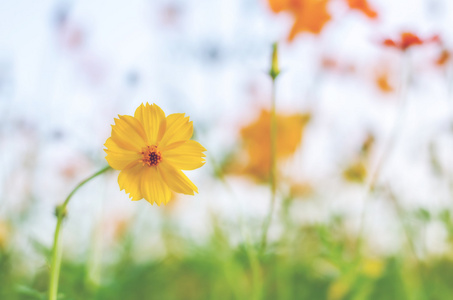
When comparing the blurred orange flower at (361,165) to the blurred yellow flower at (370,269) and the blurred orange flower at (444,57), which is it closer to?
the blurred yellow flower at (370,269)

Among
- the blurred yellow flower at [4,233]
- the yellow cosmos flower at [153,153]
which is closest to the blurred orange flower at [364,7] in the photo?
the yellow cosmos flower at [153,153]

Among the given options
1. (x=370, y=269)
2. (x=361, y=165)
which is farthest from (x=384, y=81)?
(x=370, y=269)

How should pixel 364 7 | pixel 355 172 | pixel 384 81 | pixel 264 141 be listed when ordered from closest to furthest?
pixel 364 7 → pixel 355 172 → pixel 264 141 → pixel 384 81

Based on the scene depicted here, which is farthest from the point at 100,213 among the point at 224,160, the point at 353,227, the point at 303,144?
the point at 353,227

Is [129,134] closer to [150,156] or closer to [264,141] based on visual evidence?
[150,156]

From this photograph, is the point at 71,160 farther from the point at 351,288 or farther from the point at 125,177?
the point at 125,177

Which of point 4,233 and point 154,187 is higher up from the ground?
point 4,233

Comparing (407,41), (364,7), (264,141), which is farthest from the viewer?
(264,141)
